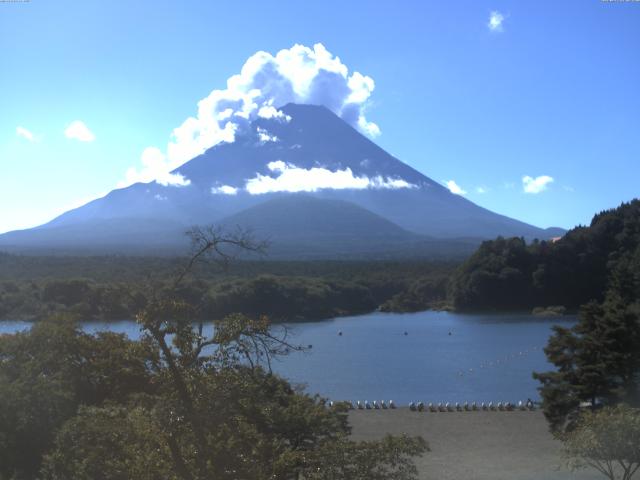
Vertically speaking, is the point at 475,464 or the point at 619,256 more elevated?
the point at 619,256

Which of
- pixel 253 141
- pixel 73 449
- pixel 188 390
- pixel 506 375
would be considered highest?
pixel 253 141

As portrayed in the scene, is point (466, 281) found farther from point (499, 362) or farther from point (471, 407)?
point (471, 407)

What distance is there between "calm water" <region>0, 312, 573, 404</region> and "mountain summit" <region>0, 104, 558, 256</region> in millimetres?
61518

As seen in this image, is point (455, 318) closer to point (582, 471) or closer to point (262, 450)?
point (582, 471)

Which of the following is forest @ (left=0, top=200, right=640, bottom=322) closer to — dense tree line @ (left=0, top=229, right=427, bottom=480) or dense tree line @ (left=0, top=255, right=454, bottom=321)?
dense tree line @ (left=0, top=255, right=454, bottom=321)

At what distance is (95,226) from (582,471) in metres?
95.3

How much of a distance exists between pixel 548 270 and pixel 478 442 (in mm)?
30918

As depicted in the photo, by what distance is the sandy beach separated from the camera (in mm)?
10172

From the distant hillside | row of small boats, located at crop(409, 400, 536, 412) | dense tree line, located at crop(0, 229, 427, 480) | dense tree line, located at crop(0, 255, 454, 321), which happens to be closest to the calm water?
row of small boats, located at crop(409, 400, 536, 412)

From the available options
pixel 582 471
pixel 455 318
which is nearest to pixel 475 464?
pixel 582 471

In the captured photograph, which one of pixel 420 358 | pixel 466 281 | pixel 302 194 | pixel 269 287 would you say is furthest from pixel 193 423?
pixel 302 194

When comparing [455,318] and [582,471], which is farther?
[455,318]

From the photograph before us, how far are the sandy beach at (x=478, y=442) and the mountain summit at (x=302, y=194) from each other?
81.1 metres

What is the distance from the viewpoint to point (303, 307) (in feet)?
128
